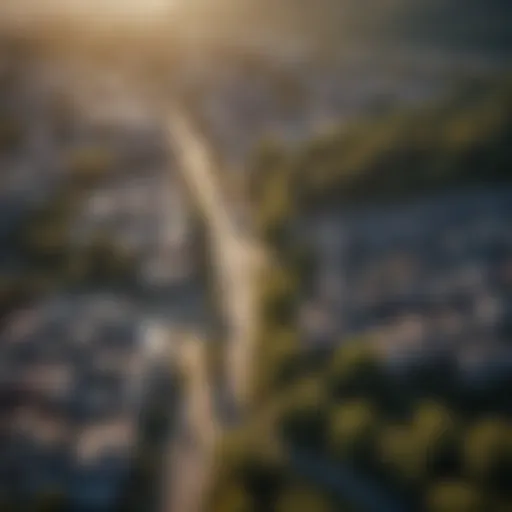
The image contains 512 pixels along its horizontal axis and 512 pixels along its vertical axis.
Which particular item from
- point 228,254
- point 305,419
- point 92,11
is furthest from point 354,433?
point 92,11

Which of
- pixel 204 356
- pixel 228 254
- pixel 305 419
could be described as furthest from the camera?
pixel 228 254

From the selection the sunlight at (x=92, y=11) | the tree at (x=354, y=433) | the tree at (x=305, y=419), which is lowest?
the tree at (x=354, y=433)

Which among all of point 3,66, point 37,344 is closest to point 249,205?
point 37,344

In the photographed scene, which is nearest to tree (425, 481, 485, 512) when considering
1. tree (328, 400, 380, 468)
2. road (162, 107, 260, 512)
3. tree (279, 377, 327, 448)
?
tree (328, 400, 380, 468)

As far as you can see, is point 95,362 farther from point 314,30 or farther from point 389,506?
point 314,30

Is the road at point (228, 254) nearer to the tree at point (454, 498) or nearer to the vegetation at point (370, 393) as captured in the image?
the vegetation at point (370, 393)

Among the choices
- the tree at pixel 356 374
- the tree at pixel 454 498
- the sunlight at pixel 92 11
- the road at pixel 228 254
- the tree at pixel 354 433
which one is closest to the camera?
the tree at pixel 454 498

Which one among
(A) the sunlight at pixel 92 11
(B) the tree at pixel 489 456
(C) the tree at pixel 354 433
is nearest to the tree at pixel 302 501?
(C) the tree at pixel 354 433

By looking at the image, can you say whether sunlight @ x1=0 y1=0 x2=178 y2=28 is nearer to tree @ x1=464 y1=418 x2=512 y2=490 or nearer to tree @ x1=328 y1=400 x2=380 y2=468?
tree @ x1=328 y1=400 x2=380 y2=468

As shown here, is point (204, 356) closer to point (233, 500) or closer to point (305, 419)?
point (305, 419)

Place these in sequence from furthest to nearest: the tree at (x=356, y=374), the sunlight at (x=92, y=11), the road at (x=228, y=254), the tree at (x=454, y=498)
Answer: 1. the sunlight at (x=92, y=11)
2. the road at (x=228, y=254)
3. the tree at (x=356, y=374)
4. the tree at (x=454, y=498)

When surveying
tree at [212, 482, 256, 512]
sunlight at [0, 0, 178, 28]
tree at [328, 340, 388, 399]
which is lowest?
tree at [212, 482, 256, 512]
